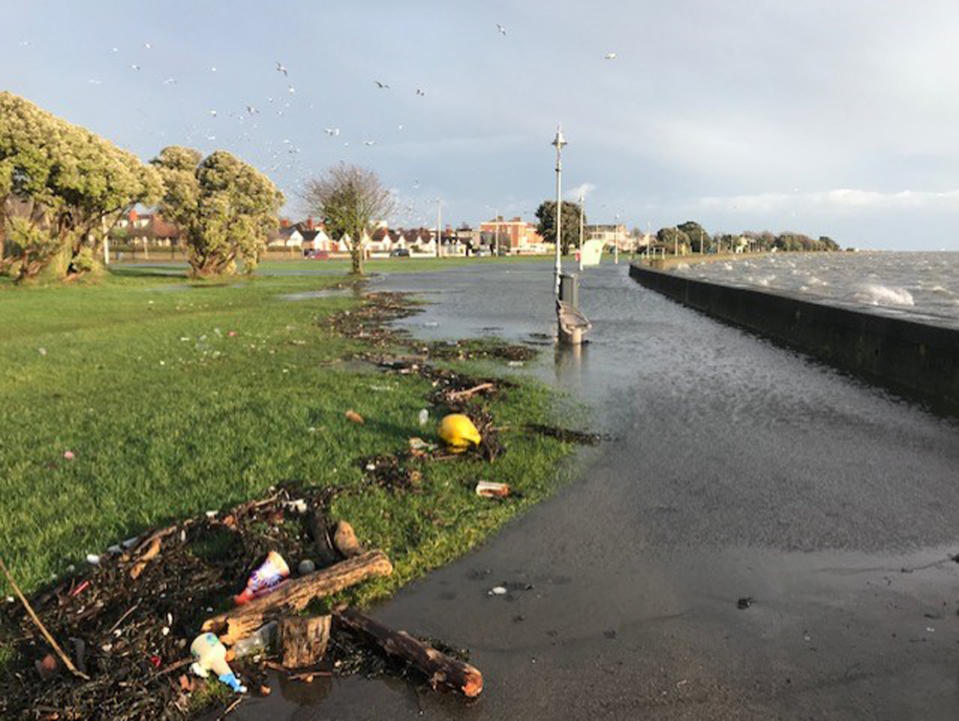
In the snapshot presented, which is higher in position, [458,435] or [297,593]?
[458,435]

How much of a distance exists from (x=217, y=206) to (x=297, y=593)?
39.9 m

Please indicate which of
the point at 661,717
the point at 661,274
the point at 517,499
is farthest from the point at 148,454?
the point at 661,274

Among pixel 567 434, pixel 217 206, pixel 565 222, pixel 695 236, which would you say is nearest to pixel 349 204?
pixel 217 206

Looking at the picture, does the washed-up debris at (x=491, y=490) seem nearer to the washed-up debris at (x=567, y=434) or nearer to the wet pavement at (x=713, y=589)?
the wet pavement at (x=713, y=589)

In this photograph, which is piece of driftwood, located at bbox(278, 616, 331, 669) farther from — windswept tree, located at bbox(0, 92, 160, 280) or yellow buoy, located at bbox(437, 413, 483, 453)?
windswept tree, located at bbox(0, 92, 160, 280)

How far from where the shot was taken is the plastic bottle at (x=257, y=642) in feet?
11.6

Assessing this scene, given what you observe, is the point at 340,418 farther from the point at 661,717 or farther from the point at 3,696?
the point at 661,717

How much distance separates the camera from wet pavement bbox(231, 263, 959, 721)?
321 centimetres

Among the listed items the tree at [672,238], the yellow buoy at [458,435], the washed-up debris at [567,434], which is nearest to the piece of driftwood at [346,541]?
the yellow buoy at [458,435]

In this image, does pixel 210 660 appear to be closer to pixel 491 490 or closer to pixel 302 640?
pixel 302 640

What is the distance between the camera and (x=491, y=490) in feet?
19.2

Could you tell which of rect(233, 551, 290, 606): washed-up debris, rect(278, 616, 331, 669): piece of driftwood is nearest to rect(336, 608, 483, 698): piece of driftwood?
rect(278, 616, 331, 669): piece of driftwood

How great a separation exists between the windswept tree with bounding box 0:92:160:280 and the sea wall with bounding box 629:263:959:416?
27.7 m

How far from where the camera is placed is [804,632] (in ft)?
12.4
